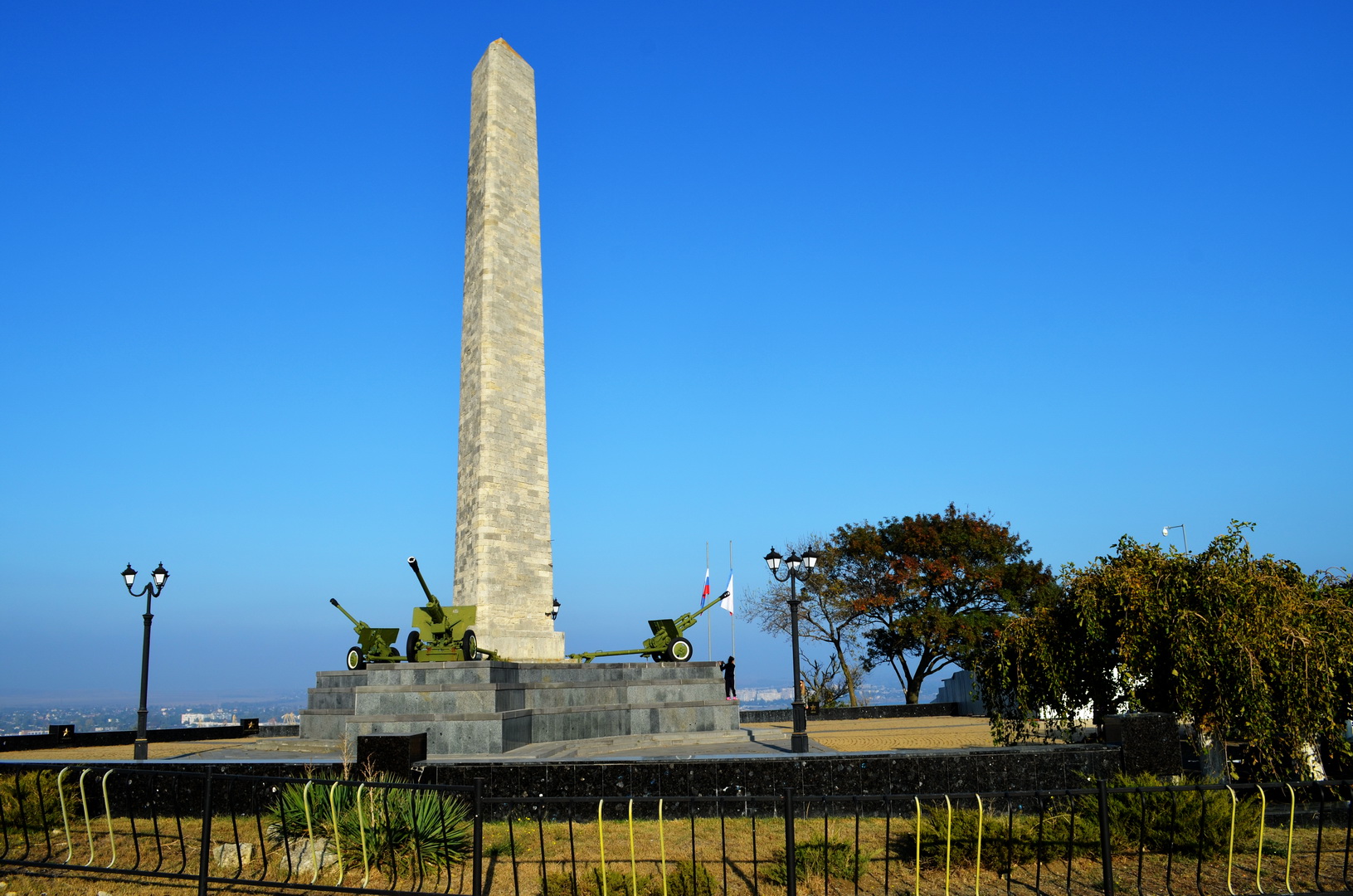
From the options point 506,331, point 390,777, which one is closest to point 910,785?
point 390,777

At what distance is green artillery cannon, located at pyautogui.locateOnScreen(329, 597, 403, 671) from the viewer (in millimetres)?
22156

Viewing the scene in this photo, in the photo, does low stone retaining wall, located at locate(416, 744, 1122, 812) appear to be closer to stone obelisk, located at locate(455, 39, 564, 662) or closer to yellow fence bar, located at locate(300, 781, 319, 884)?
yellow fence bar, located at locate(300, 781, 319, 884)

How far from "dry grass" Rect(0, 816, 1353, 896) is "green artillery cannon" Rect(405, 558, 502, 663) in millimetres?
9074

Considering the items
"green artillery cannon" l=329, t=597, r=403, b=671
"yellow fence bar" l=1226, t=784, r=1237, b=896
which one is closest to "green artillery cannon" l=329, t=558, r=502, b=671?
"green artillery cannon" l=329, t=597, r=403, b=671

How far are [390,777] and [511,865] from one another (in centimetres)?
194

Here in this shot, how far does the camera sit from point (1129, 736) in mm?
11898

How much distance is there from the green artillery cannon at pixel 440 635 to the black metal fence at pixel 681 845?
8.56 metres

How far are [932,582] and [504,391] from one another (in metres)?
20.7

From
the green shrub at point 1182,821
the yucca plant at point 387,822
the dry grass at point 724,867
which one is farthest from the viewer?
the green shrub at point 1182,821

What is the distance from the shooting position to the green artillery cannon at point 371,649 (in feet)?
72.7

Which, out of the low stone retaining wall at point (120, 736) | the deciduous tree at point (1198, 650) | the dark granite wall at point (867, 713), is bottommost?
the dark granite wall at point (867, 713)

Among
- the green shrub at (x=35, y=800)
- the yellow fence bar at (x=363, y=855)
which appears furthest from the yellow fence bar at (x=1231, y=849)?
the green shrub at (x=35, y=800)

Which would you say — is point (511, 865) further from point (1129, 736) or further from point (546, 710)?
point (546, 710)

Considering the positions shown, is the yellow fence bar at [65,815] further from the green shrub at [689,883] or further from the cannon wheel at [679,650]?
the cannon wheel at [679,650]
